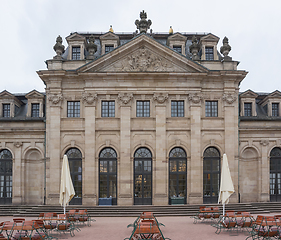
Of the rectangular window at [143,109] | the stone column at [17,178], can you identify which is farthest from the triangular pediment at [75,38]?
the stone column at [17,178]

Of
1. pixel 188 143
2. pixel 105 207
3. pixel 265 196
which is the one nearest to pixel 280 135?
pixel 265 196

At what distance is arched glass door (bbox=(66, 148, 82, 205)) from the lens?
31.4 meters

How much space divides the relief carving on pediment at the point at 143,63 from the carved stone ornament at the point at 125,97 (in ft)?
7.89

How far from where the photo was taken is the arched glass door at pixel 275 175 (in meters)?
33.1

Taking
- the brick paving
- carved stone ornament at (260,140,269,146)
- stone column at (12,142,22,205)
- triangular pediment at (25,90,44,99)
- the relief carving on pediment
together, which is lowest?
the brick paving

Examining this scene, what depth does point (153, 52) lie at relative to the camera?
106ft

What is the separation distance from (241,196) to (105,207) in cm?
1411

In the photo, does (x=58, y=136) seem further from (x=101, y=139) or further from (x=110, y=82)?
(x=110, y=82)

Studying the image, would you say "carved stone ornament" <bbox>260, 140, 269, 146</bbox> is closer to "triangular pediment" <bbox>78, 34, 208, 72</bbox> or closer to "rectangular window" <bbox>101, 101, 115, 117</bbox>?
"triangular pediment" <bbox>78, 34, 208, 72</bbox>

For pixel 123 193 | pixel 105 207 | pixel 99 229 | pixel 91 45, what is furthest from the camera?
pixel 91 45

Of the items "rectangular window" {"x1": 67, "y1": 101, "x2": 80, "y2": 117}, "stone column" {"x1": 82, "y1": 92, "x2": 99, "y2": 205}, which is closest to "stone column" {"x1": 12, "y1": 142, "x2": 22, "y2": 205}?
"rectangular window" {"x1": 67, "y1": 101, "x2": 80, "y2": 117}

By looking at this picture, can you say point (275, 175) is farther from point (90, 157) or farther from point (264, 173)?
point (90, 157)

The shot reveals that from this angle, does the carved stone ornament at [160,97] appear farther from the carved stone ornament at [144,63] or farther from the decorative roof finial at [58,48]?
the decorative roof finial at [58,48]

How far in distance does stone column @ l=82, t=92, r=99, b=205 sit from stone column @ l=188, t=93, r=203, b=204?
9285 mm
